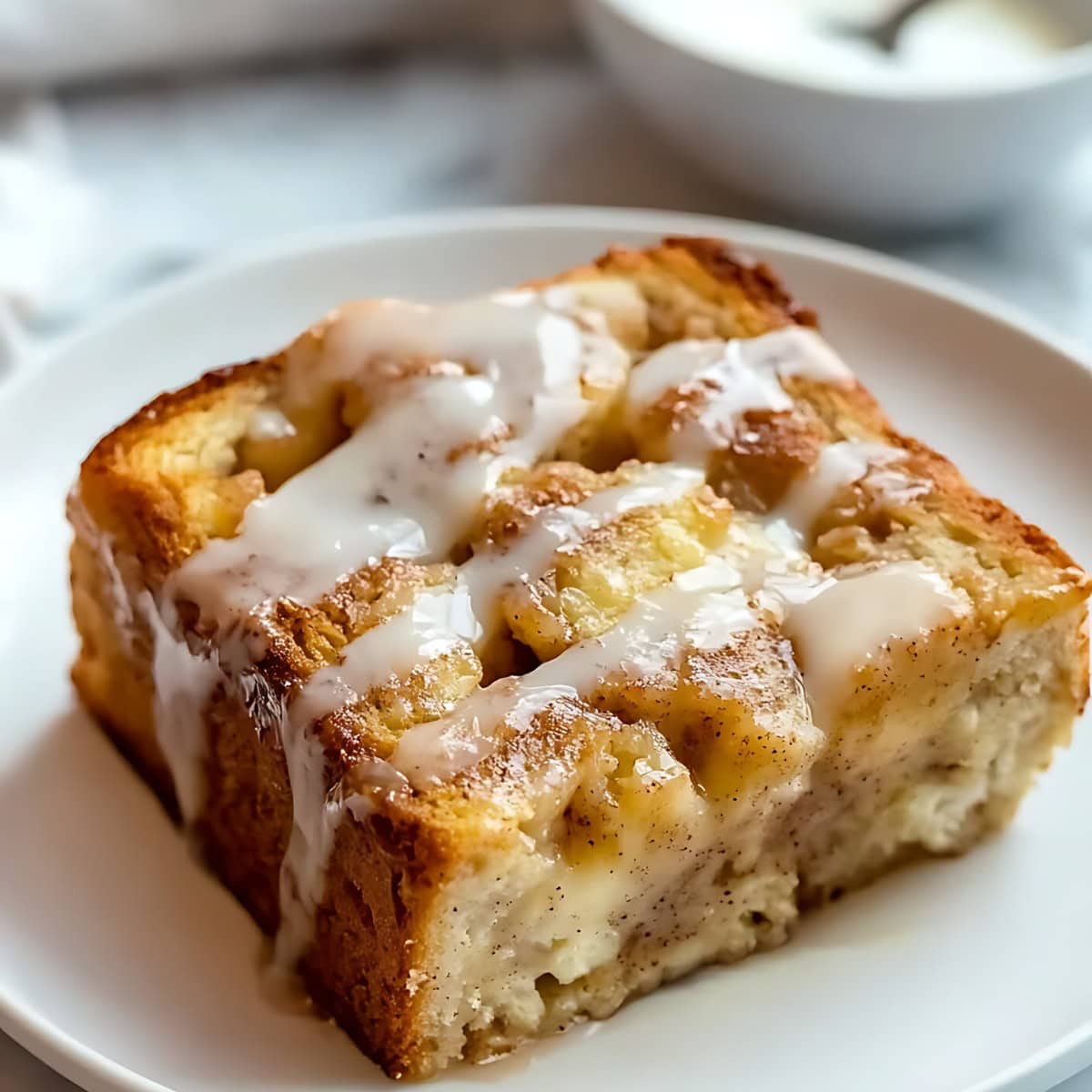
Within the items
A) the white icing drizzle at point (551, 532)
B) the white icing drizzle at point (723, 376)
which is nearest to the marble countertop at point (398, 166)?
the white icing drizzle at point (723, 376)

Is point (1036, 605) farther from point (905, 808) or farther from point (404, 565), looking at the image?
point (404, 565)

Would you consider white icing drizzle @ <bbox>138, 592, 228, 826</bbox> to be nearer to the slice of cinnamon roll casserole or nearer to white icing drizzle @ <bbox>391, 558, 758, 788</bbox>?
the slice of cinnamon roll casserole

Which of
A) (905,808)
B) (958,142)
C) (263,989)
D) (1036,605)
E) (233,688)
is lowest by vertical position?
(263,989)

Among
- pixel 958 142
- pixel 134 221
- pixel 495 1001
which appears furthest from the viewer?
pixel 134 221

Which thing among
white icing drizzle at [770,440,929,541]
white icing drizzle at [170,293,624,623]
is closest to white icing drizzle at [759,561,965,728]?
white icing drizzle at [770,440,929,541]

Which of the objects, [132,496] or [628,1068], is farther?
[132,496]

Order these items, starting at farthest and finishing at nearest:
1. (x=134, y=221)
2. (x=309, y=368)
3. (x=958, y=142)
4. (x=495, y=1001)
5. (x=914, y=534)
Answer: (x=134, y=221)
(x=958, y=142)
(x=309, y=368)
(x=914, y=534)
(x=495, y=1001)

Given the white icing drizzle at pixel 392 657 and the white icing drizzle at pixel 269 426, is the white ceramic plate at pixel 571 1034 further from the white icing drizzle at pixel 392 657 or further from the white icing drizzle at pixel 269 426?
the white icing drizzle at pixel 269 426

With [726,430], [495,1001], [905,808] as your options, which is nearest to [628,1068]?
[495,1001]
